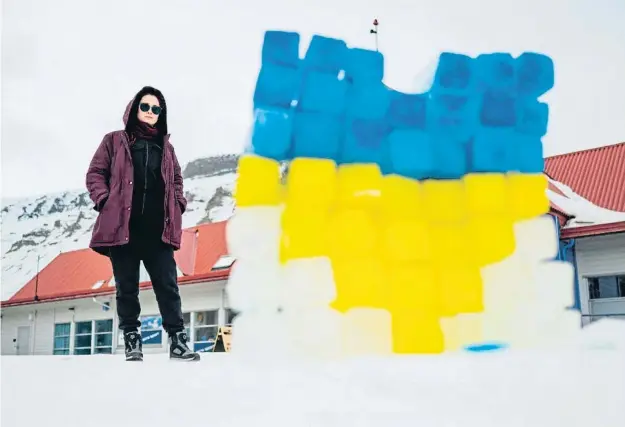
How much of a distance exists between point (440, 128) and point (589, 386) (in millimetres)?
1418

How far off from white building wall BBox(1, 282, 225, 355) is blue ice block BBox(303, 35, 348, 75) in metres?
10.2

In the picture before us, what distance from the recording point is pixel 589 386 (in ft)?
6.28

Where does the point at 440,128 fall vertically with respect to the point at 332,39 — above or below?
below

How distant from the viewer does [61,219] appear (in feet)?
87.8

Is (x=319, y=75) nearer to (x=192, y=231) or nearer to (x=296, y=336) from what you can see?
(x=296, y=336)

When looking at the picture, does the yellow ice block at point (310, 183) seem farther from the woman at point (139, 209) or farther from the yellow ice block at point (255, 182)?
the woman at point (139, 209)

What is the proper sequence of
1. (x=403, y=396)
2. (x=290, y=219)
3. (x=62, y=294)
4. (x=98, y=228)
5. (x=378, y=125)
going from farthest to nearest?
(x=62, y=294), (x=378, y=125), (x=290, y=219), (x=98, y=228), (x=403, y=396)

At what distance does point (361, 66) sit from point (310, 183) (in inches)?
23.7

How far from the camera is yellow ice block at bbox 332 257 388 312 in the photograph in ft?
8.84

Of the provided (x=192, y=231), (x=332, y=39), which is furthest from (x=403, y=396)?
(x=192, y=231)

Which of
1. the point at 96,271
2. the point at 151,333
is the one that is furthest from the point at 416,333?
the point at 96,271

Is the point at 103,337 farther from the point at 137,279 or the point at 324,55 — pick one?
the point at 324,55

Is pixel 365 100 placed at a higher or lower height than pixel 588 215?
lower

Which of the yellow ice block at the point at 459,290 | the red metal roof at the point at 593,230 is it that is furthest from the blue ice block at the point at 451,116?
the red metal roof at the point at 593,230
